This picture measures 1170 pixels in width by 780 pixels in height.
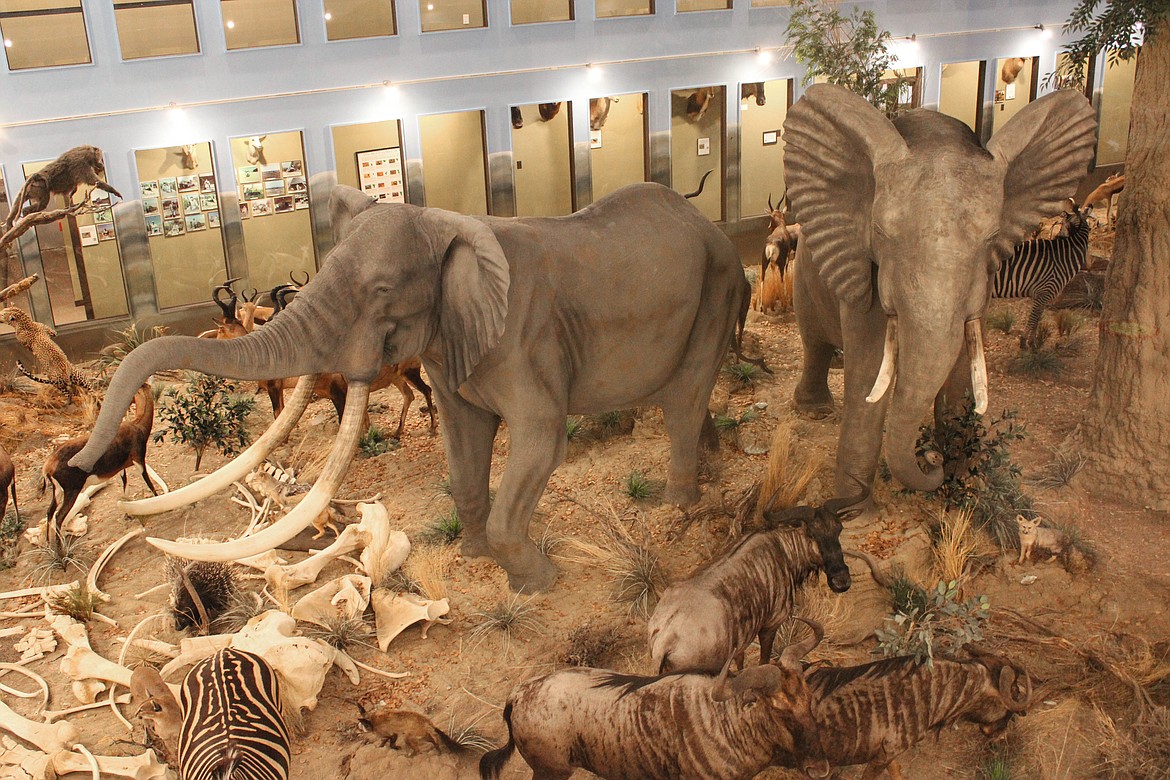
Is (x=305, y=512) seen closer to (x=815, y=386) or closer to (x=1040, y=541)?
(x=1040, y=541)

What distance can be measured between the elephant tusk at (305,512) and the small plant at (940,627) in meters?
2.51

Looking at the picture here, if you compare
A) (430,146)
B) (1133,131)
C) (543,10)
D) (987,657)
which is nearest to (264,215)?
(430,146)

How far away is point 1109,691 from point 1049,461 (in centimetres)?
247

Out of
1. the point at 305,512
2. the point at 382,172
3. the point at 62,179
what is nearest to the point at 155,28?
the point at 62,179

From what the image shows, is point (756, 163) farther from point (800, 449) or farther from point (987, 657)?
point (987, 657)

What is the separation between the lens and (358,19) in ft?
37.1

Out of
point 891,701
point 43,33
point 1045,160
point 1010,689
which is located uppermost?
Result: point 43,33

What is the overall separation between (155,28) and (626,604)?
26.8 ft

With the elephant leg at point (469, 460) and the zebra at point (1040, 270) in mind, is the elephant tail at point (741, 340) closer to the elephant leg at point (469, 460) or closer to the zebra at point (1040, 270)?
the elephant leg at point (469, 460)

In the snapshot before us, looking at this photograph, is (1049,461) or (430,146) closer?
(1049,461)

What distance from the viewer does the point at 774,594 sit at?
4520 mm

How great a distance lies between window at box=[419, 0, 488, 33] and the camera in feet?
38.0

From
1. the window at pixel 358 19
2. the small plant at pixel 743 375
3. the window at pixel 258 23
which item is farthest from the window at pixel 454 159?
the small plant at pixel 743 375

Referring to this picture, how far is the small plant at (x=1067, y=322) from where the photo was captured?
931 centimetres
